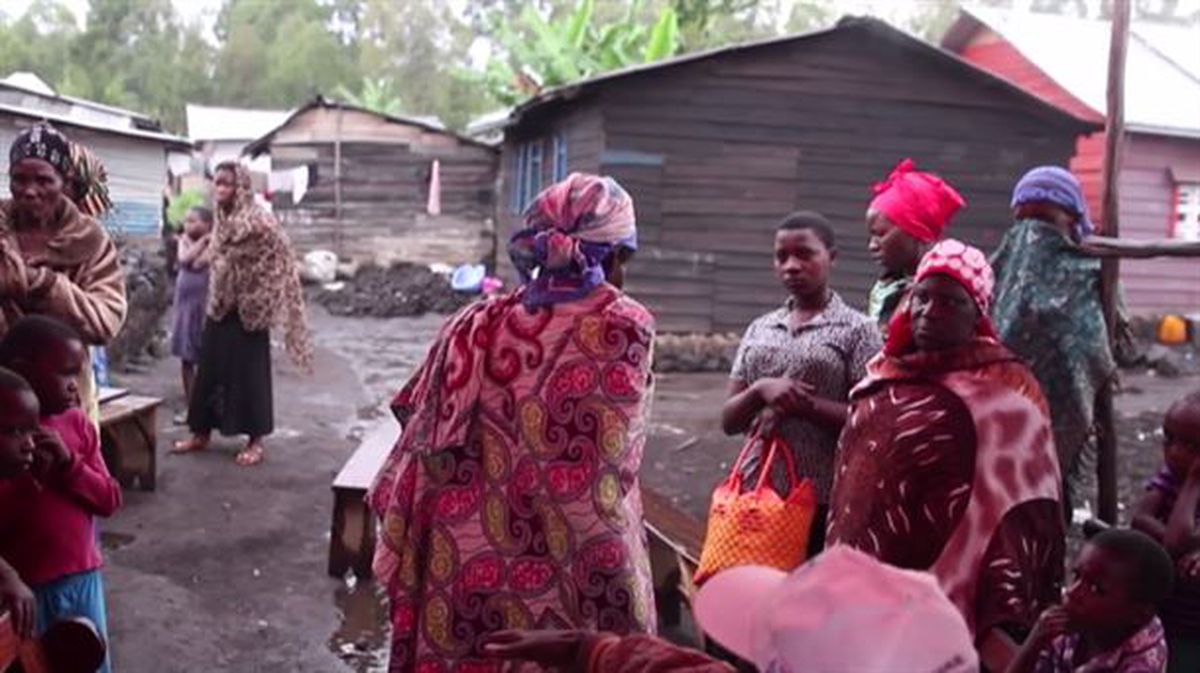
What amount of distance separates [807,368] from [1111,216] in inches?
73.6

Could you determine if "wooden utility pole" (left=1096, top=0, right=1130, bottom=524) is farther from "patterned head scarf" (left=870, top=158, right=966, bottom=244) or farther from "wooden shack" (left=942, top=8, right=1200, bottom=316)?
"wooden shack" (left=942, top=8, right=1200, bottom=316)

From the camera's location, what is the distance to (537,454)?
2889mm

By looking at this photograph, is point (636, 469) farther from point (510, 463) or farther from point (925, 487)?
point (925, 487)

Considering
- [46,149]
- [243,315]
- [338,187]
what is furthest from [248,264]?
[338,187]

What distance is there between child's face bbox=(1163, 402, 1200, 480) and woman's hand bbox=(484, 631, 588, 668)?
1.72m

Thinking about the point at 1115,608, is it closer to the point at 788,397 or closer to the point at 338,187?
the point at 788,397

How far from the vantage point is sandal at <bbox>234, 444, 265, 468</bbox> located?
7812mm

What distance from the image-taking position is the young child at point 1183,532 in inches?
111

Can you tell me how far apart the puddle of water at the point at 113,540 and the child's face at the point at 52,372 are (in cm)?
346

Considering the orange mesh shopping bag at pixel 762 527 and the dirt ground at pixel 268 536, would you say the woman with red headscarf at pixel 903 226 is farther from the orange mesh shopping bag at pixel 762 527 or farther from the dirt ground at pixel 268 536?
the dirt ground at pixel 268 536

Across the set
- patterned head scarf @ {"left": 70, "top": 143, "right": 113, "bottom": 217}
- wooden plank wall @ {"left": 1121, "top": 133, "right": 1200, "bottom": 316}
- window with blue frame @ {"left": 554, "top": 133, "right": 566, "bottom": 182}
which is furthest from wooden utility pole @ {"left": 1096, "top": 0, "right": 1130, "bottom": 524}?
wooden plank wall @ {"left": 1121, "top": 133, "right": 1200, "bottom": 316}

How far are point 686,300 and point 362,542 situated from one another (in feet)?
31.1

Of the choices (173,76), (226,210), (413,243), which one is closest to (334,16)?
(173,76)

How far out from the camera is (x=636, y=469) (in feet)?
9.75
